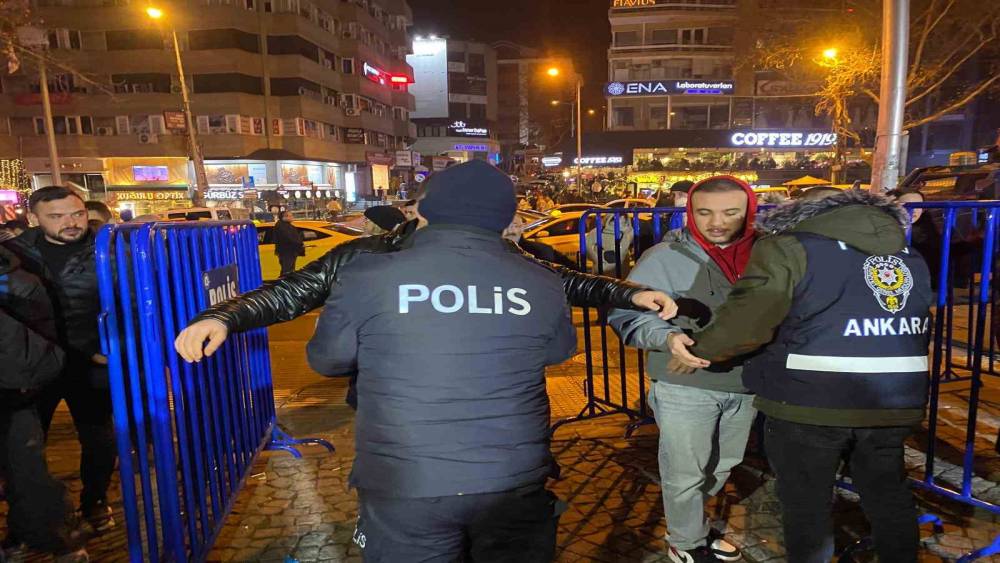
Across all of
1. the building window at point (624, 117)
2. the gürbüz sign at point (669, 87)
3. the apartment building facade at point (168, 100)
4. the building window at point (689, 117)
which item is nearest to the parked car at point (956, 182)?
Answer: the apartment building facade at point (168, 100)

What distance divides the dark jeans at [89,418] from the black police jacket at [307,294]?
1799 millimetres

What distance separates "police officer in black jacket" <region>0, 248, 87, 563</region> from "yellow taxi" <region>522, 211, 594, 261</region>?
960 cm

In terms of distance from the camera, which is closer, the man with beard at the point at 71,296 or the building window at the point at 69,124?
the man with beard at the point at 71,296

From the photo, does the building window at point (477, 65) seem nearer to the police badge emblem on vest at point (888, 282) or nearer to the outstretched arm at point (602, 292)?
the outstretched arm at point (602, 292)

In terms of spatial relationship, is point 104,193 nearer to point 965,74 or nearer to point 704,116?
point 704,116

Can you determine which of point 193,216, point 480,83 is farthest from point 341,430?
point 480,83

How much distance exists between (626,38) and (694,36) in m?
4.81

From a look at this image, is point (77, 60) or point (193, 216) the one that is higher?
point (77, 60)

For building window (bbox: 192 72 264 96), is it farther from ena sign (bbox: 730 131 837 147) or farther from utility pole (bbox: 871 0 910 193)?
utility pole (bbox: 871 0 910 193)

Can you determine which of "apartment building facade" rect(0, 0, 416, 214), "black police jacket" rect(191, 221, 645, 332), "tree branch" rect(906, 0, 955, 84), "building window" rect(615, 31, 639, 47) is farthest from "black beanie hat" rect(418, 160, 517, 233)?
"building window" rect(615, 31, 639, 47)

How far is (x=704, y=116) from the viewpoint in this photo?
43.4 metres

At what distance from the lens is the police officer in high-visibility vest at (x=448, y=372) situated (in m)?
1.67

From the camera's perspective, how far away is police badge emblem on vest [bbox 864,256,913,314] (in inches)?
87.6

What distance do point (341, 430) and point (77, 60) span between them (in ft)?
143
